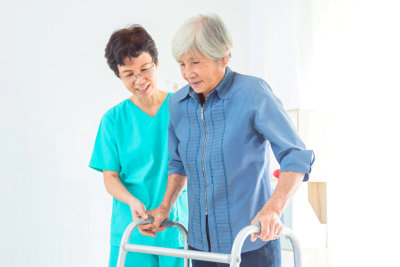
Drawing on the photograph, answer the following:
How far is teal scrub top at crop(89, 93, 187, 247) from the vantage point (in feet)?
5.92

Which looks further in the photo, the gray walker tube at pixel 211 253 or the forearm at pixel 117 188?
the forearm at pixel 117 188

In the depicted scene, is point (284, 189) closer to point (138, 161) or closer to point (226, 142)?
point (226, 142)

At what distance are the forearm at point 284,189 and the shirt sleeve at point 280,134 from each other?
0.02 m

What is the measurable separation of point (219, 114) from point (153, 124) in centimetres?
47

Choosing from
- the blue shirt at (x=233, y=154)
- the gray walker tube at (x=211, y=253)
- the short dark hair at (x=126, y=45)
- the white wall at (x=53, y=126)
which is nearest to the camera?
the gray walker tube at (x=211, y=253)

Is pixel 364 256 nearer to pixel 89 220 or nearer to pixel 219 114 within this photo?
pixel 89 220

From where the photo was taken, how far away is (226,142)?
141cm

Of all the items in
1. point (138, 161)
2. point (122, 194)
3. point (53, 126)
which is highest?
point (53, 126)

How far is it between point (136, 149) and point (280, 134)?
0.66 meters

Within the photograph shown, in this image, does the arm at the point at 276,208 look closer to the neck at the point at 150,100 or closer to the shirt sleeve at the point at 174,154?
the shirt sleeve at the point at 174,154

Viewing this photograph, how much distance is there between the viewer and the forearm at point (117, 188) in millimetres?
1691

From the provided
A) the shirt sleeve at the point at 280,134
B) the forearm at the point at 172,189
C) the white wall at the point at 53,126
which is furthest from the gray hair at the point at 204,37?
the white wall at the point at 53,126

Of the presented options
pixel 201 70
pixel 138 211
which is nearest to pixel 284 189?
pixel 201 70

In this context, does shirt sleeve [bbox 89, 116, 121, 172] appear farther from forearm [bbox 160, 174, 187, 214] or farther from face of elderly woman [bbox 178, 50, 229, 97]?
face of elderly woman [bbox 178, 50, 229, 97]
